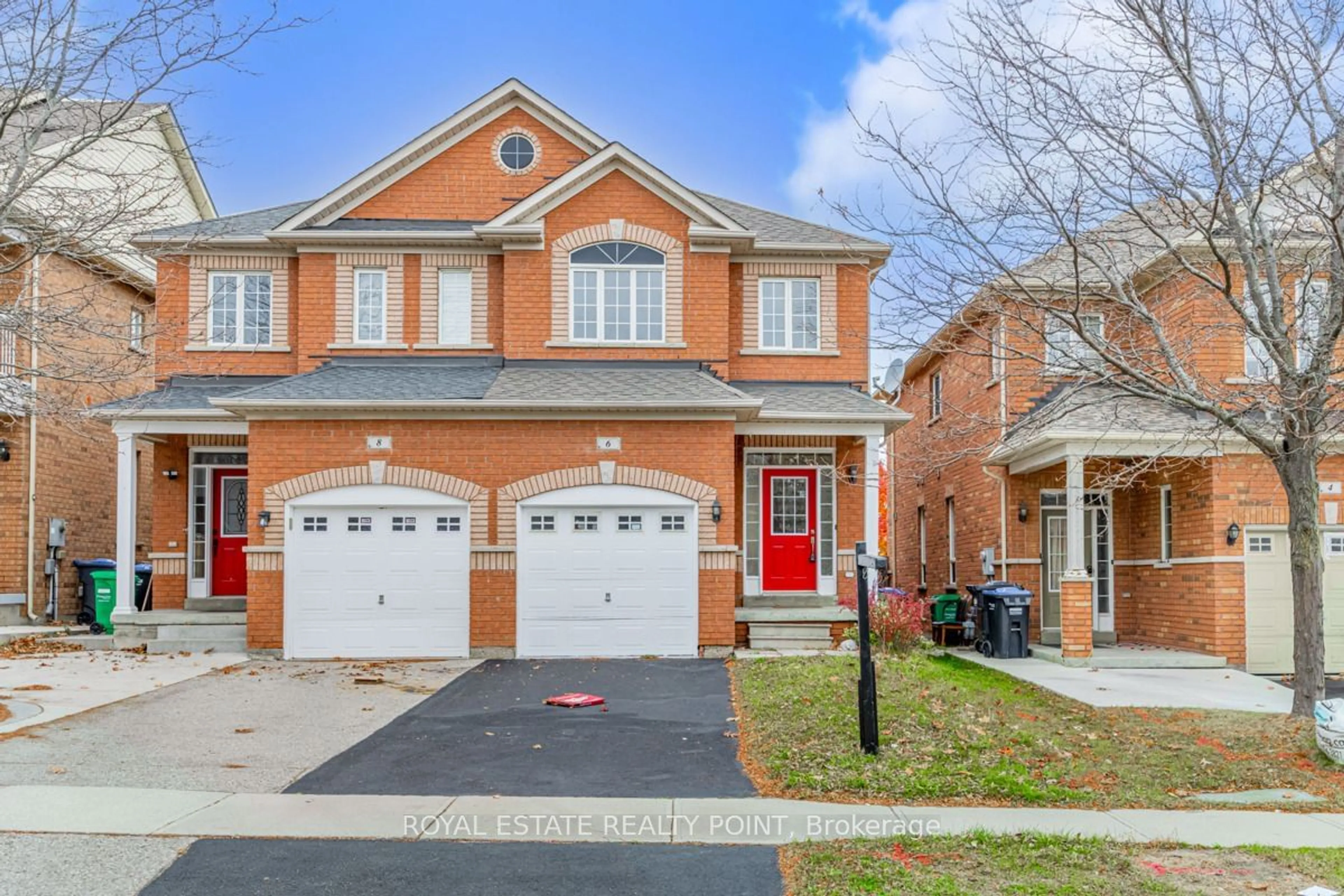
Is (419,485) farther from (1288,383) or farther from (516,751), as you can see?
(1288,383)

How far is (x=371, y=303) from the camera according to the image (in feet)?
60.3

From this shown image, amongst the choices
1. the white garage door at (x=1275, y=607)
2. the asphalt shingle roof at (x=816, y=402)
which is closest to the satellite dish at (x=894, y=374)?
the asphalt shingle roof at (x=816, y=402)

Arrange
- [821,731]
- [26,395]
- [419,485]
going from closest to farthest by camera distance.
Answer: [821,731] → [26,395] → [419,485]

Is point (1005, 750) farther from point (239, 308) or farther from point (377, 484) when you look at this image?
point (239, 308)

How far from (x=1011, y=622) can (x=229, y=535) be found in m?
12.5

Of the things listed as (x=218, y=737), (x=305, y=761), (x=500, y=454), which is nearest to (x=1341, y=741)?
(x=305, y=761)

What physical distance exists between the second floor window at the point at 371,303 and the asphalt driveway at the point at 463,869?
12234 mm

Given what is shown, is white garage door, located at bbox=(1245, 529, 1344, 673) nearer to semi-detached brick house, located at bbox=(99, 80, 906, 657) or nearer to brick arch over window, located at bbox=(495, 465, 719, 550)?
semi-detached brick house, located at bbox=(99, 80, 906, 657)

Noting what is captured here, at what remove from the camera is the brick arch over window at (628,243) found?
17625 mm

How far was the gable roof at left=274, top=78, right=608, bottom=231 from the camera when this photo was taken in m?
18.4

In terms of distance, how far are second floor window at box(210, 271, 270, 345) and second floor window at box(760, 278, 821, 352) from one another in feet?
26.4

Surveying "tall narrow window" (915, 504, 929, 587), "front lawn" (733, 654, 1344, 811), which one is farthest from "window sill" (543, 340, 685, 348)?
"tall narrow window" (915, 504, 929, 587)

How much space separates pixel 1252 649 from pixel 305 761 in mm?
13167

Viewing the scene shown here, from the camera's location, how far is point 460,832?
24.0 ft
